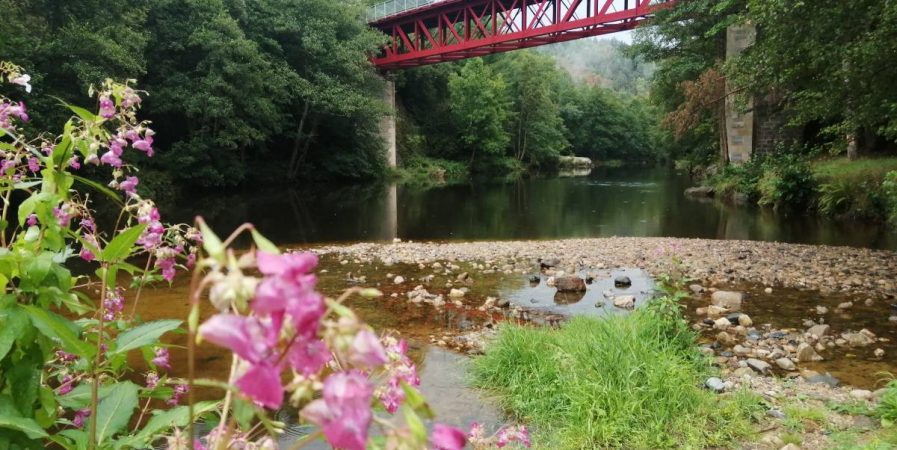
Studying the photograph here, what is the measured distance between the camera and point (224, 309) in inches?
21.2

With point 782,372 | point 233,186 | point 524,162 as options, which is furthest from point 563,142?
point 782,372

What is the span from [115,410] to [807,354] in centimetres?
546

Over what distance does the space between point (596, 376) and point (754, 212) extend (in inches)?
639

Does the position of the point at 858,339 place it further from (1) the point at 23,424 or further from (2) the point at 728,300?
(1) the point at 23,424

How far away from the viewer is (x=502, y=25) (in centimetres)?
3133

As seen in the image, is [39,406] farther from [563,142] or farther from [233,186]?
[563,142]

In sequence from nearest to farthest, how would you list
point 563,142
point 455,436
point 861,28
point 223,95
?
point 455,436 < point 861,28 < point 223,95 < point 563,142

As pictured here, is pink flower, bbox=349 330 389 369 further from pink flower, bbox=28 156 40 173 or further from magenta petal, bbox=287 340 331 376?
pink flower, bbox=28 156 40 173

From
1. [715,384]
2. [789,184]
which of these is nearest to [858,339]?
[715,384]

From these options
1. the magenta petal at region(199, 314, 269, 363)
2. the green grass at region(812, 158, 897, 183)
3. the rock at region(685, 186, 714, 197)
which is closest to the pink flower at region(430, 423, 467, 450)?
the magenta petal at region(199, 314, 269, 363)

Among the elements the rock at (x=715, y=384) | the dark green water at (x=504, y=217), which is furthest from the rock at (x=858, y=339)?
the dark green water at (x=504, y=217)

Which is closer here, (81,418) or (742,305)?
(81,418)

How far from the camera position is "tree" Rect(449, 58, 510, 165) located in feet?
148

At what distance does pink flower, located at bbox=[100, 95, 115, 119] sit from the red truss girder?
24.3 m
